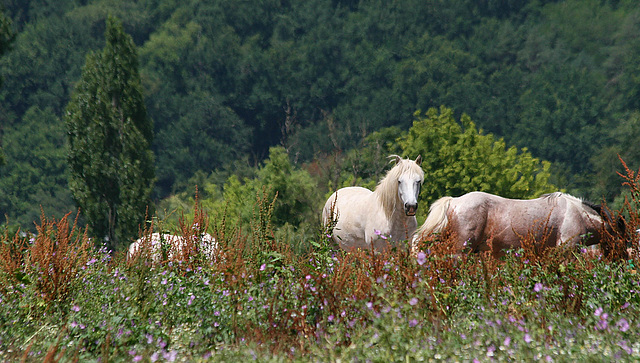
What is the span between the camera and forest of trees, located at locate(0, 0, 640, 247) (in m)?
68.0

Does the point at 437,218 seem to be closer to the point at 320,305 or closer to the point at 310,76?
the point at 320,305

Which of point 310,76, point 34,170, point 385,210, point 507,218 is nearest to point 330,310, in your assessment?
point 385,210

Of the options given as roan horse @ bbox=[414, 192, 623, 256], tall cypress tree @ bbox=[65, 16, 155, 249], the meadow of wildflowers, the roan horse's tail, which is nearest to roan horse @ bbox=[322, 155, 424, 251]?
the roan horse's tail

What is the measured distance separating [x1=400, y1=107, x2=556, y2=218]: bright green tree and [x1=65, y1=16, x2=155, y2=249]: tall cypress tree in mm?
13360

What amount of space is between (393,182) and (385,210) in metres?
0.48

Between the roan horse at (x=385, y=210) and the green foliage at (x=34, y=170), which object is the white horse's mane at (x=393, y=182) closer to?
the roan horse at (x=385, y=210)

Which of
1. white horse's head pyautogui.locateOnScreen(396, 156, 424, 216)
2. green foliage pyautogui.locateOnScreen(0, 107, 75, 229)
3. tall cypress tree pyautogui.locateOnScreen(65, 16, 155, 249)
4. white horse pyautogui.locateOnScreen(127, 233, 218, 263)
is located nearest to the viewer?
white horse pyautogui.locateOnScreen(127, 233, 218, 263)

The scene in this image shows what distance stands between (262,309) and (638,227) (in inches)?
148

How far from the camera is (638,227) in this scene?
20.2 ft

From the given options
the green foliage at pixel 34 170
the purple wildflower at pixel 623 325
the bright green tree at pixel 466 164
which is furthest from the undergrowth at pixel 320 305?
the green foliage at pixel 34 170

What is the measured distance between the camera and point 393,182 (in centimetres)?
825

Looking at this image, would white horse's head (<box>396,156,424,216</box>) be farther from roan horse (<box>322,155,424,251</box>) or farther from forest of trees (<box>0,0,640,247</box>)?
forest of trees (<box>0,0,640,247</box>)

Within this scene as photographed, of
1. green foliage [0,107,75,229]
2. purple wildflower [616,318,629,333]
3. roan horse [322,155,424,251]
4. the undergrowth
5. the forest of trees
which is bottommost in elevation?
green foliage [0,107,75,229]

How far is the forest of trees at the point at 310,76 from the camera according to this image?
68.0 meters
